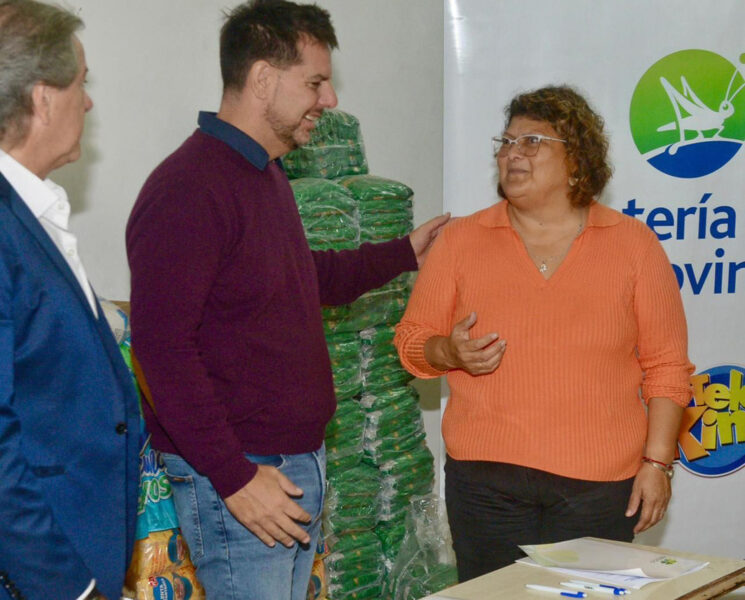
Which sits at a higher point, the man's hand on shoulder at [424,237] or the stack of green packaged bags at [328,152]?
the stack of green packaged bags at [328,152]

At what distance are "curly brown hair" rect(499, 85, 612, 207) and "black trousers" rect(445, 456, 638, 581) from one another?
657mm

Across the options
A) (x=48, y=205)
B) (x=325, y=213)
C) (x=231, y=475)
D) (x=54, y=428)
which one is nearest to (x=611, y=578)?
(x=231, y=475)

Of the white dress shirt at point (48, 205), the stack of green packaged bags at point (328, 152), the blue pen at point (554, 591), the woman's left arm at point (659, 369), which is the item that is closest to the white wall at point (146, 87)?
the stack of green packaged bags at point (328, 152)

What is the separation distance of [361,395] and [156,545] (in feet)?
3.39

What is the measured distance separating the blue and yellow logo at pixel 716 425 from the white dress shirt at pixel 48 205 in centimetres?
258

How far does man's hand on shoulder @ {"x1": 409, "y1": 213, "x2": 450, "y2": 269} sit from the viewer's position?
7.99 feet

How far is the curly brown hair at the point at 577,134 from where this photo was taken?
7.29 feet

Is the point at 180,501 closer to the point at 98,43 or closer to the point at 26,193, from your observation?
the point at 26,193

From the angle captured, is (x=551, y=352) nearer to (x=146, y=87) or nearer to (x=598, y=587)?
(x=598, y=587)

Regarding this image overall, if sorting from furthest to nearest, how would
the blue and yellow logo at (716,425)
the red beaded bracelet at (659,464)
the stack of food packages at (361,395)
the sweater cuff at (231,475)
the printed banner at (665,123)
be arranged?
the blue and yellow logo at (716,425) < the printed banner at (665,123) < the stack of food packages at (361,395) < the red beaded bracelet at (659,464) < the sweater cuff at (231,475)

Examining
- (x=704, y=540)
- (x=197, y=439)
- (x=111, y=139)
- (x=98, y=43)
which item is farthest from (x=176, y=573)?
(x=704, y=540)

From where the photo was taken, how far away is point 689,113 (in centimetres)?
339

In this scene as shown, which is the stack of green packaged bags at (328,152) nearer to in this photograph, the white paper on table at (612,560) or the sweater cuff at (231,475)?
the sweater cuff at (231,475)

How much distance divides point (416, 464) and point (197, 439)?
5.67ft
